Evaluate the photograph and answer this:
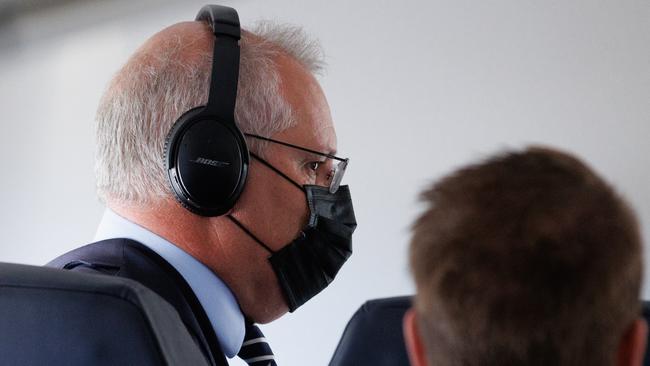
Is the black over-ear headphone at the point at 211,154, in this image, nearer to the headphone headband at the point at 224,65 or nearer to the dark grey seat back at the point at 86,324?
the headphone headband at the point at 224,65

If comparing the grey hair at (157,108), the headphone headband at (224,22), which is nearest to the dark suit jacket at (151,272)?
the grey hair at (157,108)

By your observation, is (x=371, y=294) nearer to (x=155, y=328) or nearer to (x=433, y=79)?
(x=433, y=79)

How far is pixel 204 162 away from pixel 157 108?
12cm

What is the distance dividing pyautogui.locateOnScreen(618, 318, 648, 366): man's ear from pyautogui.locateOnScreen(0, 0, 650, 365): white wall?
846 mm

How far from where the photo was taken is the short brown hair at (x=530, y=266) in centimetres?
49

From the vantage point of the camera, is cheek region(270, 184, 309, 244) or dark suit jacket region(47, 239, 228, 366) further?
cheek region(270, 184, 309, 244)

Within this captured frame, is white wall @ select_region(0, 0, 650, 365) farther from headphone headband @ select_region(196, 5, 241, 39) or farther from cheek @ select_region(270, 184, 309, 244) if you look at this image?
headphone headband @ select_region(196, 5, 241, 39)

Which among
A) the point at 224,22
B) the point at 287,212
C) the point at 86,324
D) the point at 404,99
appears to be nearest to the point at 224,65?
the point at 224,22

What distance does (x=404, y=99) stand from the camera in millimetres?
1856

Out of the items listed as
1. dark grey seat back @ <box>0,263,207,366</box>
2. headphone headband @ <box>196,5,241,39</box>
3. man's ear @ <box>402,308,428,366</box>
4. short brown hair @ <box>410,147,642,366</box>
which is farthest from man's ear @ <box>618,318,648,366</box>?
headphone headband @ <box>196,5,241,39</box>

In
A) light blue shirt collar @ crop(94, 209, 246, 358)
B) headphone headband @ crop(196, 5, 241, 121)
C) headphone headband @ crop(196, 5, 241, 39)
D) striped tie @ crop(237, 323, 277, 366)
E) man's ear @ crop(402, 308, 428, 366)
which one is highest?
headphone headband @ crop(196, 5, 241, 39)

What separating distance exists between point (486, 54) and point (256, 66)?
0.67 meters

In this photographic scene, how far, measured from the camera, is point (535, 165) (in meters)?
0.53

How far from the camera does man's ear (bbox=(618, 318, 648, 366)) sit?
1.77 feet
